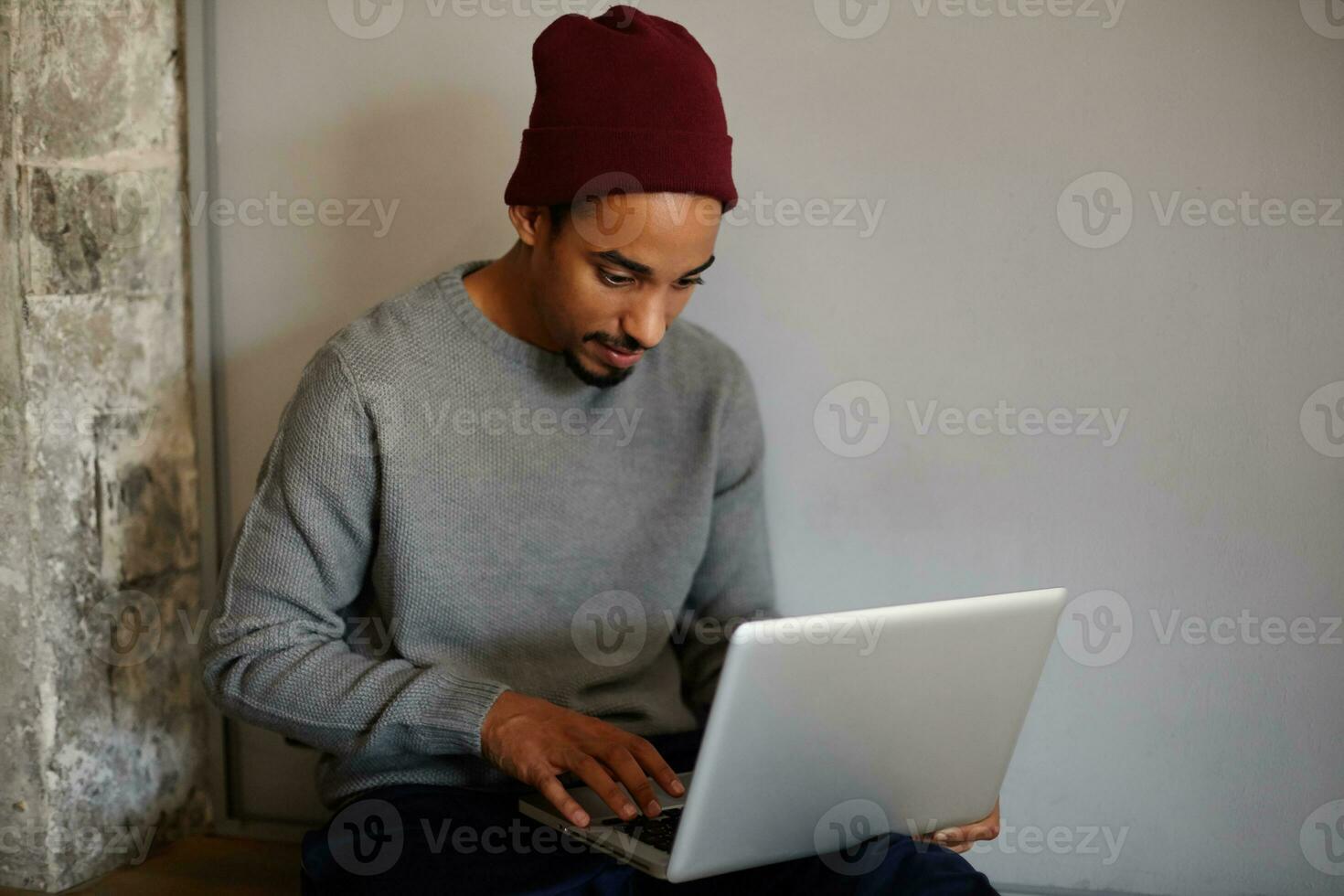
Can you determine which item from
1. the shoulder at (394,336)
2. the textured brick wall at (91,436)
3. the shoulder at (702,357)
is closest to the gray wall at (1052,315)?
the shoulder at (702,357)

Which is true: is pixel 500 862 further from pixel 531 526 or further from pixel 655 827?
pixel 531 526

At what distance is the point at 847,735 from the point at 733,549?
55 cm

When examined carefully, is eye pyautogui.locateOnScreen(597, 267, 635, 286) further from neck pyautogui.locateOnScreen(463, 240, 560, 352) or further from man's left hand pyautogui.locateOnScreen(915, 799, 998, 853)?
man's left hand pyautogui.locateOnScreen(915, 799, 998, 853)

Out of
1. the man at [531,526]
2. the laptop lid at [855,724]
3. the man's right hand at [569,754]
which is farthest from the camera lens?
the man at [531,526]

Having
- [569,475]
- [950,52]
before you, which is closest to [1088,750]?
[569,475]

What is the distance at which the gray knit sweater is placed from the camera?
1.34 m

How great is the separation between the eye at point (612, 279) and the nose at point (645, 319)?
0.02 metres

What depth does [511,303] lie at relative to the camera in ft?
4.93

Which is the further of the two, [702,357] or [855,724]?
[702,357]

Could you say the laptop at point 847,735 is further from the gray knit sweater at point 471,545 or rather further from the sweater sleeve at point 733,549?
the sweater sleeve at point 733,549

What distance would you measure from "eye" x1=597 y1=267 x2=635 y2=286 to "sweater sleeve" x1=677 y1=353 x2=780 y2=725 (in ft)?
1.01

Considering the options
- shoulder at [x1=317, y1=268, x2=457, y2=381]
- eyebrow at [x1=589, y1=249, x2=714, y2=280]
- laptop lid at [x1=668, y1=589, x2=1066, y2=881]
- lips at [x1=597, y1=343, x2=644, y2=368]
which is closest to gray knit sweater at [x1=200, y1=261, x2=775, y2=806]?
shoulder at [x1=317, y1=268, x2=457, y2=381]

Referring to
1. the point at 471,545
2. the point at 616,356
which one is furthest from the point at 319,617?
the point at 616,356

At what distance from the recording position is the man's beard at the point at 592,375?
1.44 meters
